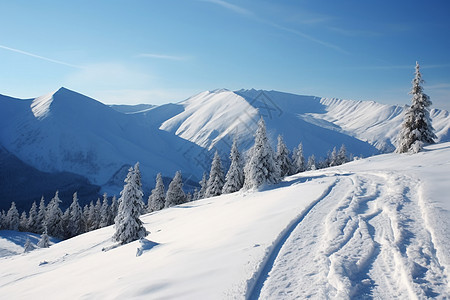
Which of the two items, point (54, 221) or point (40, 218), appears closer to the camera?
point (54, 221)

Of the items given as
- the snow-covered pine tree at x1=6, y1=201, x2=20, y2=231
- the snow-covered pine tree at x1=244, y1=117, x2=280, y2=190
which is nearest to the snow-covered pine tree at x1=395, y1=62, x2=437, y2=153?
the snow-covered pine tree at x1=244, y1=117, x2=280, y2=190

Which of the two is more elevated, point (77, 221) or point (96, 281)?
point (96, 281)

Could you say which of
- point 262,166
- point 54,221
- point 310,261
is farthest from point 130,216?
point 54,221

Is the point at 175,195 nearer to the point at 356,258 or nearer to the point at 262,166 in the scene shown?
the point at 262,166

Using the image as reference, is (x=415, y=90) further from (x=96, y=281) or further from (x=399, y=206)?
(x=96, y=281)

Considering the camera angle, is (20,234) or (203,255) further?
(20,234)

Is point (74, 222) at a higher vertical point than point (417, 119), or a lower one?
lower

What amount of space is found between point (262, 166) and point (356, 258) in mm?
21176

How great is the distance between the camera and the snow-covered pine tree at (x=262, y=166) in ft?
88.4

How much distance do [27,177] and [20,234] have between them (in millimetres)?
121041

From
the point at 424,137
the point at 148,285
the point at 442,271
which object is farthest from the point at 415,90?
the point at 148,285

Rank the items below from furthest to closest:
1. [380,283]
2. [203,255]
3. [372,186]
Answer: [372,186]
[203,255]
[380,283]

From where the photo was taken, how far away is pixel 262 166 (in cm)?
2716

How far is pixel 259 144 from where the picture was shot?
28047mm
